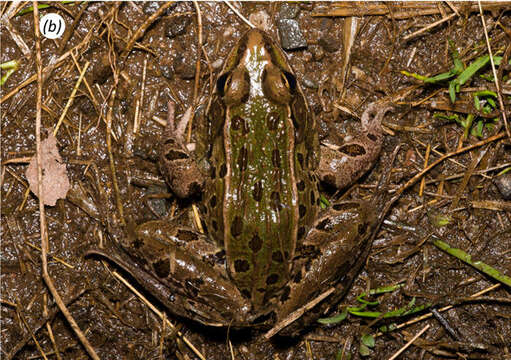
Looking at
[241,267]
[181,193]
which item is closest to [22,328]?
[181,193]

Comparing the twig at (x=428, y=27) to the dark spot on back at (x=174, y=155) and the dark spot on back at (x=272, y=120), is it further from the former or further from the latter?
the dark spot on back at (x=174, y=155)

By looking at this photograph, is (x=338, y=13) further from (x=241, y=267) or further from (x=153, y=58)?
(x=241, y=267)

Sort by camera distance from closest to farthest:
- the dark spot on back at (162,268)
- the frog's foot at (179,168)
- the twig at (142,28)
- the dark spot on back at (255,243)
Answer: the dark spot on back at (255,243) < the dark spot on back at (162,268) < the frog's foot at (179,168) < the twig at (142,28)

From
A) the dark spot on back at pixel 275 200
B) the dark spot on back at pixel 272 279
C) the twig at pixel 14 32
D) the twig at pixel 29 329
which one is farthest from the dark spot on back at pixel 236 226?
the twig at pixel 14 32

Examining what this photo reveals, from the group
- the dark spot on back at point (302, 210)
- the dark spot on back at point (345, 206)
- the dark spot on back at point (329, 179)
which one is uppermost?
the dark spot on back at point (329, 179)

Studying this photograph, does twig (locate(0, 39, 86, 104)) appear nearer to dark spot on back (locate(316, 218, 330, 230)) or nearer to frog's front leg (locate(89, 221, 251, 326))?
frog's front leg (locate(89, 221, 251, 326))
